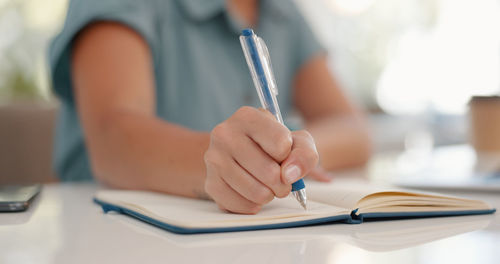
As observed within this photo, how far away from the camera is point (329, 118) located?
4.21 ft

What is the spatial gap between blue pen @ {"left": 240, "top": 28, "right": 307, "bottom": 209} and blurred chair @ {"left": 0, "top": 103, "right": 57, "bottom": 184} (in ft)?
3.22

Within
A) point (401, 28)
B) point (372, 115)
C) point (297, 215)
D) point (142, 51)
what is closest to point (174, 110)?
point (142, 51)

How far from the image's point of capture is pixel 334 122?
1.22 metres

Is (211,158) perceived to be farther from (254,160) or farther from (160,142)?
(160,142)

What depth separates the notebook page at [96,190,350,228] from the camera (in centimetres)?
48

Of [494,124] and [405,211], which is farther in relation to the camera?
[494,124]

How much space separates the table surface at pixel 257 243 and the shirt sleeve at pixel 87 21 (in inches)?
16.8

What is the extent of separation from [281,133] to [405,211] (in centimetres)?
16

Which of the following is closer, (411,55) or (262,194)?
(262,194)

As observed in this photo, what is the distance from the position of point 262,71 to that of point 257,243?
17cm

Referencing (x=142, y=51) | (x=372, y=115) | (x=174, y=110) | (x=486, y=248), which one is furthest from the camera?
(x=372, y=115)

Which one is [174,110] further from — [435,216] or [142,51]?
[435,216]

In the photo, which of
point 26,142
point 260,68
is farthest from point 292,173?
point 26,142

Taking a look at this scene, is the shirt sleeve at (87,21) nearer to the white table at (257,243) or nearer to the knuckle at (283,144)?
the white table at (257,243)
